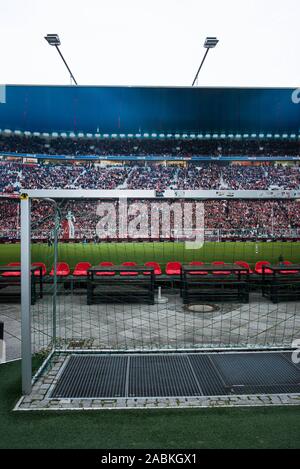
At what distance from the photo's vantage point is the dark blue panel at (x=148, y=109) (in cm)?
3728

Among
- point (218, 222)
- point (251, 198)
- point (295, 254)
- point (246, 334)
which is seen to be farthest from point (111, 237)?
point (246, 334)

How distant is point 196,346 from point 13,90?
37.2m

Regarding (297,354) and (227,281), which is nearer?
(297,354)

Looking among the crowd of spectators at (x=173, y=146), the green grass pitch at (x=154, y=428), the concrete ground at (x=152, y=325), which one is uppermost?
the crowd of spectators at (x=173, y=146)

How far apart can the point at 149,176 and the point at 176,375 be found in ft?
115

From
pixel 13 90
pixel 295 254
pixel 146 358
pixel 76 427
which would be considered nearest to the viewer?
pixel 76 427

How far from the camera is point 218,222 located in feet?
105

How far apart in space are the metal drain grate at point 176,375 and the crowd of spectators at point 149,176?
1235 inches

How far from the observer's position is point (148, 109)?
40.0 m

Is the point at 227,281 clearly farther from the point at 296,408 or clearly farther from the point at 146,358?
the point at 296,408

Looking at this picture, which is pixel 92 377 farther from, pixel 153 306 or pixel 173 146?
pixel 173 146

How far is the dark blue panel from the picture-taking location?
122 feet

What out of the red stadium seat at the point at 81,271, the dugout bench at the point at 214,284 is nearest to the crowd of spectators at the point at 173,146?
the red stadium seat at the point at 81,271

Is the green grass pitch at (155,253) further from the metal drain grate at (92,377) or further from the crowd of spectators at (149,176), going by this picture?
the crowd of spectators at (149,176)
